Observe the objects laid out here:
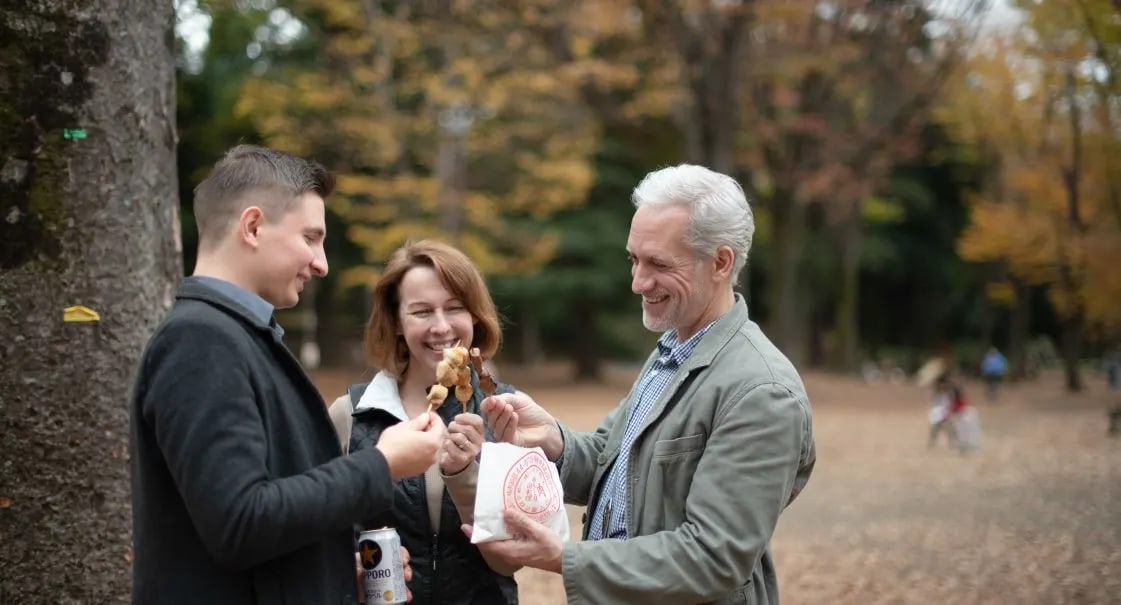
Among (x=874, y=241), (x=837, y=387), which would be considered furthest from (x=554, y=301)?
(x=874, y=241)

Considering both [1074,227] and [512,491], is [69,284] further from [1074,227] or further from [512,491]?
[1074,227]

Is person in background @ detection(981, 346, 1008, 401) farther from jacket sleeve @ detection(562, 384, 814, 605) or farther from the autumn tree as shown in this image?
jacket sleeve @ detection(562, 384, 814, 605)

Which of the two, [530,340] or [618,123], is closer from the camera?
[618,123]

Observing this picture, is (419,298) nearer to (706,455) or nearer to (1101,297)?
(706,455)

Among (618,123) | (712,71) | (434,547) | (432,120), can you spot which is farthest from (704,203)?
(432,120)

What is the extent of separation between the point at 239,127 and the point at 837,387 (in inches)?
650

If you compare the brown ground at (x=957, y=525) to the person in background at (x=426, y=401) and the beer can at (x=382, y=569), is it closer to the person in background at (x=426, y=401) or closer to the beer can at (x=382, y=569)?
the person in background at (x=426, y=401)

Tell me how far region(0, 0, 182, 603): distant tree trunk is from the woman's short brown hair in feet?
3.05

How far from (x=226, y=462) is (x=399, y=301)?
1.50 meters

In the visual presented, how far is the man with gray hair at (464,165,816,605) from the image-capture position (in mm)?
2721

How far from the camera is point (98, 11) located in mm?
3930

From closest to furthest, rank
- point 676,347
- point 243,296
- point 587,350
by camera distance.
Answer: point 243,296 → point 676,347 → point 587,350

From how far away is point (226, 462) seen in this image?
2271 millimetres

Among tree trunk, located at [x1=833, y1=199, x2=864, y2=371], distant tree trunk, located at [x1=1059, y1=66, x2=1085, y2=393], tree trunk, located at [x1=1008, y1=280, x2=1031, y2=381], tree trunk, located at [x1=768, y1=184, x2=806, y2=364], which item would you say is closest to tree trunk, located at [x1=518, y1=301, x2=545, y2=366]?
tree trunk, located at [x1=833, y1=199, x2=864, y2=371]
